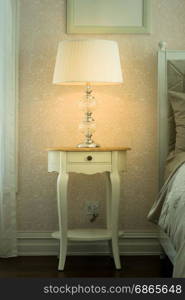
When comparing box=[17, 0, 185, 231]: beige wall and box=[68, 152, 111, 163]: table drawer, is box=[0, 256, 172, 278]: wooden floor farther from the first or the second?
box=[68, 152, 111, 163]: table drawer

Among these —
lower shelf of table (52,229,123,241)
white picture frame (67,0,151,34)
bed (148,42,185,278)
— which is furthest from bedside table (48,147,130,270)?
white picture frame (67,0,151,34)

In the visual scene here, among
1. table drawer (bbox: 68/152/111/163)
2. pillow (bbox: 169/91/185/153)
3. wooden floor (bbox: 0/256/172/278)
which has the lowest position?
wooden floor (bbox: 0/256/172/278)

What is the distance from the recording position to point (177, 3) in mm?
4020

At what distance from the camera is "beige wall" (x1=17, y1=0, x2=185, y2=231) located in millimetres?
4008

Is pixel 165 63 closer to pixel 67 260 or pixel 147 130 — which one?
pixel 147 130

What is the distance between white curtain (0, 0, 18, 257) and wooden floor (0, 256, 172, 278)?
0.57 feet

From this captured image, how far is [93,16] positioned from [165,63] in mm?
614

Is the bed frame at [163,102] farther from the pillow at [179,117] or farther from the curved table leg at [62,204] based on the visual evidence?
the curved table leg at [62,204]

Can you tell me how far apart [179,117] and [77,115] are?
747mm

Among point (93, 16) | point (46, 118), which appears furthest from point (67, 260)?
point (93, 16)

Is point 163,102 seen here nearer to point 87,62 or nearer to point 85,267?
point 87,62

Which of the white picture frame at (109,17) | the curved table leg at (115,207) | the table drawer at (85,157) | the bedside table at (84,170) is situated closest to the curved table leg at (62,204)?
the bedside table at (84,170)

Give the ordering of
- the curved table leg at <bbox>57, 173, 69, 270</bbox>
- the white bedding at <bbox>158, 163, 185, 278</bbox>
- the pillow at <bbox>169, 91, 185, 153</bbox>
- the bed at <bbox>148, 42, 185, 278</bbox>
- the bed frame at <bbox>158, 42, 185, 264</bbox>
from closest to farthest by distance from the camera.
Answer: the white bedding at <bbox>158, 163, 185, 278</bbox>
the bed at <bbox>148, 42, 185, 278</bbox>
the curved table leg at <bbox>57, 173, 69, 270</bbox>
the pillow at <bbox>169, 91, 185, 153</bbox>
the bed frame at <bbox>158, 42, 185, 264</bbox>

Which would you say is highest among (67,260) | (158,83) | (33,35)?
(33,35)
